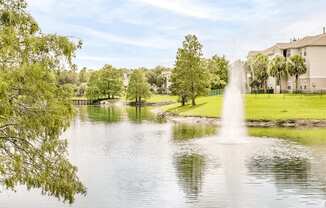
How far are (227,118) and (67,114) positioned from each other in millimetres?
53666

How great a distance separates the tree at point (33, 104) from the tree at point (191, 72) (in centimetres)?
8364

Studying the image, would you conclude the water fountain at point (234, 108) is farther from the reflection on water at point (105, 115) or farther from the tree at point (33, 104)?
the tree at point (33, 104)

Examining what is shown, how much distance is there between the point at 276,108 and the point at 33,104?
68.9m

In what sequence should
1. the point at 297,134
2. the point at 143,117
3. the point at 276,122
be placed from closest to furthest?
the point at 297,134 → the point at 276,122 → the point at 143,117

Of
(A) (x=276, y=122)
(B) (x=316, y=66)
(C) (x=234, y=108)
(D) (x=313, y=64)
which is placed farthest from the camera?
(D) (x=313, y=64)

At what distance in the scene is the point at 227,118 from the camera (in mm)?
66062

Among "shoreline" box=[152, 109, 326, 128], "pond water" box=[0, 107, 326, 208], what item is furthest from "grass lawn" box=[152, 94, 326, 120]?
"pond water" box=[0, 107, 326, 208]

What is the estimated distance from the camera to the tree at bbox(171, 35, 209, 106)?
97438 mm

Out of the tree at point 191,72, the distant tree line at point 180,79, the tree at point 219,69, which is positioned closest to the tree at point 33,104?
the distant tree line at point 180,79

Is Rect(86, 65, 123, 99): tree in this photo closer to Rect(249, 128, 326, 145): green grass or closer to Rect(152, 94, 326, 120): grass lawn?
Rect(152, 94, 326, 120): grass lawn

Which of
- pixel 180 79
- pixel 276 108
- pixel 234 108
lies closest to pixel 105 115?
pixel 180 79

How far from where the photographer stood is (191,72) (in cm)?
9762

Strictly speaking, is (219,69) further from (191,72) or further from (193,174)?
(193,174)

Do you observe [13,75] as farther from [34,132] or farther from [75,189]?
[75,189]
